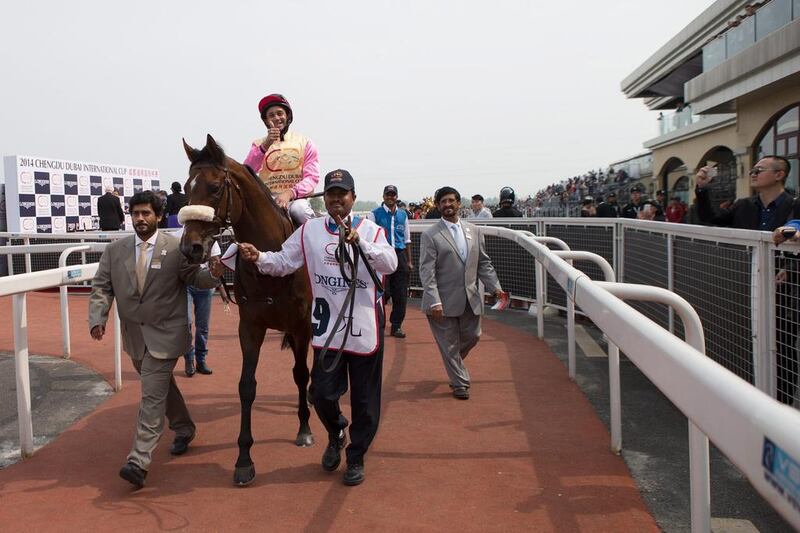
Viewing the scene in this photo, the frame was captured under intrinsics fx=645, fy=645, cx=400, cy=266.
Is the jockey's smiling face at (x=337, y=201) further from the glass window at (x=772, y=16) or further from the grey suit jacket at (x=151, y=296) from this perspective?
the glass window at (x=772, y=16)

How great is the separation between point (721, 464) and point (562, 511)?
3.85 feet

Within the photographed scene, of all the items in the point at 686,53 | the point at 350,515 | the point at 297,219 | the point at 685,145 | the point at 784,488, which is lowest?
the point at 350,515

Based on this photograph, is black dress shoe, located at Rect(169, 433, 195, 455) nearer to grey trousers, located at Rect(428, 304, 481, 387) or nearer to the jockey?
the jockey

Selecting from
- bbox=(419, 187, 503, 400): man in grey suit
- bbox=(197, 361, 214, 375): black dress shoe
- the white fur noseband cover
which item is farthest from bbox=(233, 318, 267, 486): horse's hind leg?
bbox=(197, 361, 214, 375): black dress shoe

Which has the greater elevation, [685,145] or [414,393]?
[685,145]

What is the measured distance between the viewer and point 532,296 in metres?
9.33

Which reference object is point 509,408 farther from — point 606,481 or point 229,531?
point 229,531

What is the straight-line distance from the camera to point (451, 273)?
560cm

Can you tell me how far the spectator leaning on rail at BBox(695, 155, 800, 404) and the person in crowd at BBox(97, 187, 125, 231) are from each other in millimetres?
11547

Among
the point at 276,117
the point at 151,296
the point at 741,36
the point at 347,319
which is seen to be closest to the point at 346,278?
the point at 347,319

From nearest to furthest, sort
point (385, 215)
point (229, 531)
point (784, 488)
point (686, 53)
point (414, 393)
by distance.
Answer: point (784, 488) < point (229, 531) < point (414, 393) < point (385, 215) < point (686, 53)

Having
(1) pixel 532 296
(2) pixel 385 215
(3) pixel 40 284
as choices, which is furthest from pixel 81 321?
(1) pixel 532 296

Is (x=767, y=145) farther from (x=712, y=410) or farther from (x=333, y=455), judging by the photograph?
(x=712, y=410)

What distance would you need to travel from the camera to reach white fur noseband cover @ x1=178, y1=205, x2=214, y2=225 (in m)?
3.39
